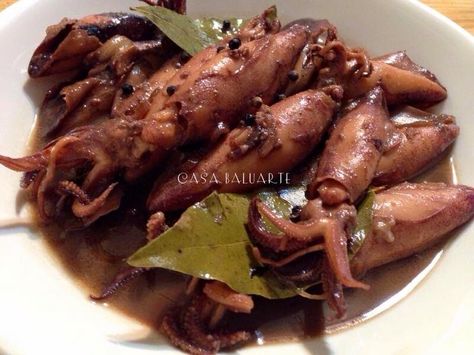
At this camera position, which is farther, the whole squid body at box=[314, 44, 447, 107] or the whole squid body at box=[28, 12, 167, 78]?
the whole squid body at box=[28, 12, 167, 78]

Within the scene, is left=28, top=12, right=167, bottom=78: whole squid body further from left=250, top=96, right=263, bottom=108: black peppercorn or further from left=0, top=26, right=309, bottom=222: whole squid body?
left=250, top=96, right=263, bottom=108: black peppercorn

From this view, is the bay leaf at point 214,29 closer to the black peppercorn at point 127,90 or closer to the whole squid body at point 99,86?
the whole squid body at point 99,86

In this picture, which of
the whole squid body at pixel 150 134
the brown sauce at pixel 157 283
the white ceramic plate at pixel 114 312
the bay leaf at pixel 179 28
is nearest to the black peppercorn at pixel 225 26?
the bay leaf at pixel 179 28

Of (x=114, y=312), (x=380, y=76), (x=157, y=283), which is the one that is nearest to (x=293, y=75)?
(x=380, y=76)

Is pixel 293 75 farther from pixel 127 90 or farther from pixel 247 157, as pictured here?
pixel 127 90

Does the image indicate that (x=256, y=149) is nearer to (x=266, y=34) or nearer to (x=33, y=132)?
(x=266, y=34)

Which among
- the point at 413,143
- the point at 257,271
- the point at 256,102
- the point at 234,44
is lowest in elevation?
the point at 257,271

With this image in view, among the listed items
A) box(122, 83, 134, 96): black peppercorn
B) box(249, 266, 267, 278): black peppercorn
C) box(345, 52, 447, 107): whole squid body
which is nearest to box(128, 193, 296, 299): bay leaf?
box(249, 266, 267, 278): black peppercorn
